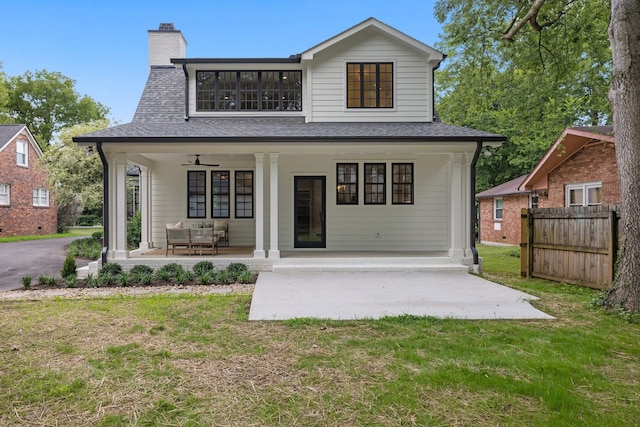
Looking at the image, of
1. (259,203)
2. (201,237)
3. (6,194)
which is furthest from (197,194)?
(6,194)

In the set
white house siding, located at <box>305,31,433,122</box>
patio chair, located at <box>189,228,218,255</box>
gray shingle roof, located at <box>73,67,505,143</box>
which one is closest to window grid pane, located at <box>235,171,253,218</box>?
gray shingle roof, located at <box>73,67,505,143</box>

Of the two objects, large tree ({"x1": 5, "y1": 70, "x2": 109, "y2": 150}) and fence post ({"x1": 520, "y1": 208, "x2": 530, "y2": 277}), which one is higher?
large tree ({"x1": 5, "y1": 70, "x2": 109, "y2": 150})

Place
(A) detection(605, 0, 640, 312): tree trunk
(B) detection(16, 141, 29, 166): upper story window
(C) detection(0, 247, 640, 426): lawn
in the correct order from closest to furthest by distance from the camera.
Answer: (C) detection(0, 247, 640, 426): lawn < (A) detection(605, 0, 640, 312): tree trunk < (B) detection(16, 141, 29, 166): upper story window

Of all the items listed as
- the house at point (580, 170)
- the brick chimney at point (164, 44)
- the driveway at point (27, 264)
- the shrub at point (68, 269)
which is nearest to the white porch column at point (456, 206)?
the house at point (580, 170)

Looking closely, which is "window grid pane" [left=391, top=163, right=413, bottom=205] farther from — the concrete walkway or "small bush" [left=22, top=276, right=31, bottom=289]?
"small bush" [left=22, top=276, right=31, bottom=289]

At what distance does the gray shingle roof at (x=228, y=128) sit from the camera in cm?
898

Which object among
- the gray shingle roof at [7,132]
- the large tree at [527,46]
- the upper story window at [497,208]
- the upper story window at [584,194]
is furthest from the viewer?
the gray shingle roof at [7,132]

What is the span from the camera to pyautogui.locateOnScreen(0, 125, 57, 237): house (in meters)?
21.7

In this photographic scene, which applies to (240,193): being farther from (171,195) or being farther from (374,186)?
(374,186)

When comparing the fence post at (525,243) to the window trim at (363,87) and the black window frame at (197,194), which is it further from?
the black window frame at (197,194)

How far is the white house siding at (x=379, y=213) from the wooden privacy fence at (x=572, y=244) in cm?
257

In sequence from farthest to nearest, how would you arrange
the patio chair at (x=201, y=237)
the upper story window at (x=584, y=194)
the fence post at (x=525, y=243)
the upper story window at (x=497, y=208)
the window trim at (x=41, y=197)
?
1. the window trim at (x=41, y=197)
2. the upper story window at (x=497, y=208)
3. the upper story window at (x=584, y=194)
4. the patio chair at (x=201, y=237)
5. the fence post at (x=525, y=243)

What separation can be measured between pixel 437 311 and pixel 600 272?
4.14 m

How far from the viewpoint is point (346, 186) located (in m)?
11.7
